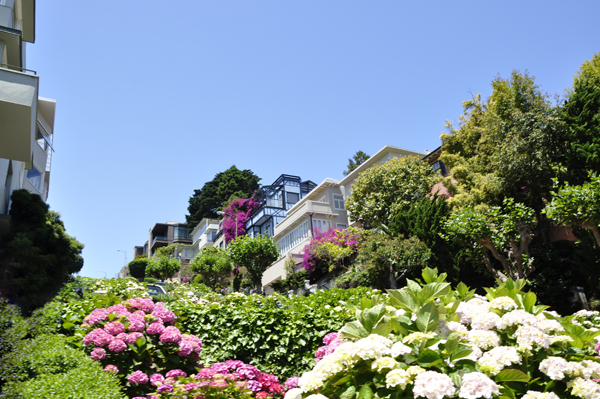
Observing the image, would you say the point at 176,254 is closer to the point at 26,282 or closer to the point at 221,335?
the point at 26,282

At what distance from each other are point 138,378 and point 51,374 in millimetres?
1069

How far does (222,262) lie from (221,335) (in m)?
31.7

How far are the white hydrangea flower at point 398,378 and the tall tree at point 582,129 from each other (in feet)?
54.3

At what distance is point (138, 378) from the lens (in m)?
5.76

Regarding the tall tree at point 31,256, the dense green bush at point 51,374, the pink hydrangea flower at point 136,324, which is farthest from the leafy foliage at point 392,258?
the dense green bush at point 51,374

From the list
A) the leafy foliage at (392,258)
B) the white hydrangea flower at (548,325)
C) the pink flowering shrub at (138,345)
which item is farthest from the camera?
the leafy foliage at (392,258)

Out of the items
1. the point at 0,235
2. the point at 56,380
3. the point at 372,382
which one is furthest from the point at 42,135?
the point at 372,382

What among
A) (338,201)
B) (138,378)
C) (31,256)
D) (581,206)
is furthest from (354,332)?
(338,201)

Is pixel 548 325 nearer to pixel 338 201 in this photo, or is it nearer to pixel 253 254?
pixel 253 254

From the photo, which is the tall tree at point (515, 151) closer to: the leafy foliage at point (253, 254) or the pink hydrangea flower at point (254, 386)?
the leafy foliage at point (253, 254)

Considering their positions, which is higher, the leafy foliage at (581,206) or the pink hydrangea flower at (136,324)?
the leafy foliage at (581,206)

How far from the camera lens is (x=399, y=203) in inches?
1075

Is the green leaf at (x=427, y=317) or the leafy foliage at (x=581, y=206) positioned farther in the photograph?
the leafy foliage at (x=581, y=206)

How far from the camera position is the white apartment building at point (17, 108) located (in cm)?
1123
